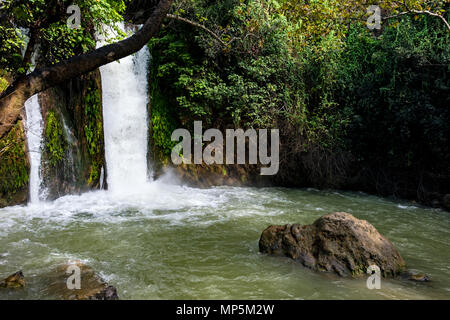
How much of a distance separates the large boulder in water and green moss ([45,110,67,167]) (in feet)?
21.5

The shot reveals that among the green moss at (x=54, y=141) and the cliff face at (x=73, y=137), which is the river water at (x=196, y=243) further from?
the green moss at (x=54, y=141)

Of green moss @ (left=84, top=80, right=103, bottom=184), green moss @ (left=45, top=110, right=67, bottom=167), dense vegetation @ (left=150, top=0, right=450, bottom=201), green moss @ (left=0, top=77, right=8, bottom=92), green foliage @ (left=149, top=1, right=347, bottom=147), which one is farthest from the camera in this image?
green foliage @ (left=149, top=1, right=347, bottom=147)

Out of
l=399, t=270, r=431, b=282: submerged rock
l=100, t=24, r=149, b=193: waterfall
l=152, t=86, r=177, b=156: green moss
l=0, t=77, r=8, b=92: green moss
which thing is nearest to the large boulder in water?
l=399, t=270, r=431, b=282: submerged rock

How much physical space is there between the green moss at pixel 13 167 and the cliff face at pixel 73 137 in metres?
0.53

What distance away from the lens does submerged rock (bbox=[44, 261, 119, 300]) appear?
11.9 ft

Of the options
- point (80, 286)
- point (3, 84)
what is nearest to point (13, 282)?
point (80, 286)

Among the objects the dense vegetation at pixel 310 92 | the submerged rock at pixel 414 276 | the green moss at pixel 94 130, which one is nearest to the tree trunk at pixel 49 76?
the submerged rock at pixel 414 276

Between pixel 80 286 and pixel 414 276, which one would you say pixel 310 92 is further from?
pixel 80 286

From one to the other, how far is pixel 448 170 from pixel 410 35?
4219mm

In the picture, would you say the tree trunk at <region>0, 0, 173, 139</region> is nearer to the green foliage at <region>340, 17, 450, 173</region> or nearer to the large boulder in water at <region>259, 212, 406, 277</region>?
the large boulder in water at <region>259, 212, 406, 277</region>

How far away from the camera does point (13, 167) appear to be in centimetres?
800

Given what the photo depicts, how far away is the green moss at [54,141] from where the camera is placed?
875 centimetres

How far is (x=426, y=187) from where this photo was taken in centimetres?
1017

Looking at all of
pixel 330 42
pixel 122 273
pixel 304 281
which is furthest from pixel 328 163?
pixel 122 273
